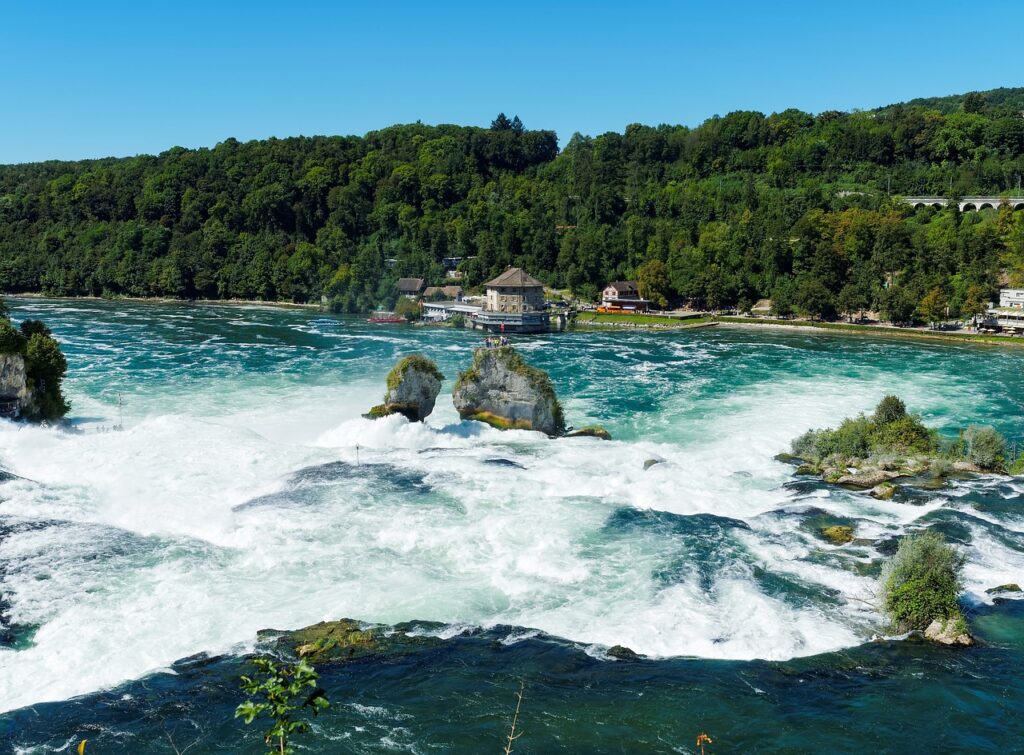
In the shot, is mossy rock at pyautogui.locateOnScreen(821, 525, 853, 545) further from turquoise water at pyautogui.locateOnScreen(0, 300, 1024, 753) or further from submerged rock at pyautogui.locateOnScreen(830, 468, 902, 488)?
submerged rock at pyautogui.locateOnScreen(830, 468, 902, 488)

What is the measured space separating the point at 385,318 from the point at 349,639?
83.9 m

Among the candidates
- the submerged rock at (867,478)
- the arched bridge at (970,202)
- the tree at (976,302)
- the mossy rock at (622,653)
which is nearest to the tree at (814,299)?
the tree at (976,302)

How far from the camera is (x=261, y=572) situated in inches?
913

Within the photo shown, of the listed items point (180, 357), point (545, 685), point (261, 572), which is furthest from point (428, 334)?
point (545, 685)

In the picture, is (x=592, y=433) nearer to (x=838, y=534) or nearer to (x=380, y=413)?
(x=380, y=413)

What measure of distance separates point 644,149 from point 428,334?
236 ft

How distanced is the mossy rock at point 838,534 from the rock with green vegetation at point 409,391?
20.1m

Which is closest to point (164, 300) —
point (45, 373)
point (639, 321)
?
point (639, 321)

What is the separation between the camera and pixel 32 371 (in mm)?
39469

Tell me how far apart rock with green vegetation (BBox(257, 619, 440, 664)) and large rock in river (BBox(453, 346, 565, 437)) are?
65.5ft

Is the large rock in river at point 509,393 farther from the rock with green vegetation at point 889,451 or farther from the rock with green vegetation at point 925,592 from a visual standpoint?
the rock with green vegetation at point 925,592

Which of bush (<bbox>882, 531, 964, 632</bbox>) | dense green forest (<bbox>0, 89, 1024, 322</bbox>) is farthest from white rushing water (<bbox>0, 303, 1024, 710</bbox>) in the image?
dense green forest (<bbox>0, 89, 1024, 322</bbox>)

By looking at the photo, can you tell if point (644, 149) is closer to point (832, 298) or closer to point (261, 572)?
point (832, 298)

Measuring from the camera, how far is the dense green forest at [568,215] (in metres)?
92.7
